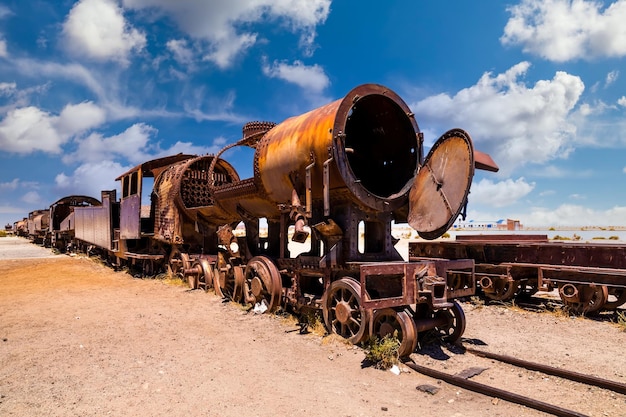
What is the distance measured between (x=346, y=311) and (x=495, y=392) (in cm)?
233

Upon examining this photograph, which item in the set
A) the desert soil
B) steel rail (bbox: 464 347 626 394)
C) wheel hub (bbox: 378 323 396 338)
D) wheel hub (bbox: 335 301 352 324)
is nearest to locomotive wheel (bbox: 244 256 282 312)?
the desert soil

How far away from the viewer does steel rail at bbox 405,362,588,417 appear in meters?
4.06

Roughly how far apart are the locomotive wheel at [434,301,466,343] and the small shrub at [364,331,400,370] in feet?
4.06

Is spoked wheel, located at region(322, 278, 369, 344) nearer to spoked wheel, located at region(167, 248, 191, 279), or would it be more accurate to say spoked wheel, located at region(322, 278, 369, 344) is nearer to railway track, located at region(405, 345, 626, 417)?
railway track, located at region(405, 345, 626, 417)

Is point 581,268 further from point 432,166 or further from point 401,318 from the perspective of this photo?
point 401,318

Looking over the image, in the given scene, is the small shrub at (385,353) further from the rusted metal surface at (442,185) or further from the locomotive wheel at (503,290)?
the locomotive wheel at (503,290)

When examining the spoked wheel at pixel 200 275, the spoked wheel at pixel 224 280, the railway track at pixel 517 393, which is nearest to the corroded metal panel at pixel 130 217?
the spoked wheel at pixel 200 275

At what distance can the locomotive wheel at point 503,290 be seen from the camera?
33.0 feet

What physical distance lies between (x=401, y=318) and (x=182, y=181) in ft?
30.6

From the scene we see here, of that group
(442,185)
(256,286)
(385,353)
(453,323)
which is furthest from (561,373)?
(256,286)

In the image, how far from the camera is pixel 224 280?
421 inches

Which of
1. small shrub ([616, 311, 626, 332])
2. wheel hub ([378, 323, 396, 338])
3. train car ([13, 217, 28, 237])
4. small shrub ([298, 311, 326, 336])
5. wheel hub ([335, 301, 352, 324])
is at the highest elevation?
train car ([13, 217, 28, 237])

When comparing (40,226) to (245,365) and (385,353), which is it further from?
(385,353)

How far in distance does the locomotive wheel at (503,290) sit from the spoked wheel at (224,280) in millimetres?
6136
